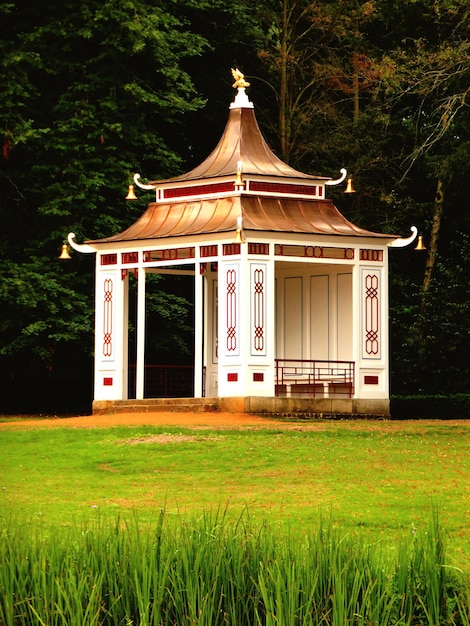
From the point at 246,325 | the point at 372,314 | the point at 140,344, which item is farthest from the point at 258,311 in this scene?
the point at 140,344

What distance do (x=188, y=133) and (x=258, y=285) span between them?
611 inches

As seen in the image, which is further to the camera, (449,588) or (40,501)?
(40,501)

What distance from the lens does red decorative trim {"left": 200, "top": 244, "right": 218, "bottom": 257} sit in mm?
32594

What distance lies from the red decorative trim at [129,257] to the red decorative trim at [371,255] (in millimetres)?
4981

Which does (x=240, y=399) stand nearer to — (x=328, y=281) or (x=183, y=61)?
(x=328, y=281)

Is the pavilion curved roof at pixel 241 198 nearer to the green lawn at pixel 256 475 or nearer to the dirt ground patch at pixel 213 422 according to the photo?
the dirt ground patch at pixel 213 422

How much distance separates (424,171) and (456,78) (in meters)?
6.32

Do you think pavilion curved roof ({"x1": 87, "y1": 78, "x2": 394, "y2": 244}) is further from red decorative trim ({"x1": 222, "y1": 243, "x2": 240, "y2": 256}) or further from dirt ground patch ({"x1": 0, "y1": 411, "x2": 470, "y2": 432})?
dirt ground patch ({"x1": 0, "y1": 411, "x2": 470, "y2": 432})

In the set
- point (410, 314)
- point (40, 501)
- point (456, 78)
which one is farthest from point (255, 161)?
point (40, 501)

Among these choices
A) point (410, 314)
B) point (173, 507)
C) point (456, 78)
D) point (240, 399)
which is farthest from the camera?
point (410, 314)

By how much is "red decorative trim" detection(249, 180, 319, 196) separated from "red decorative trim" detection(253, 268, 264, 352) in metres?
2.45

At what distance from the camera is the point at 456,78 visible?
121 ft

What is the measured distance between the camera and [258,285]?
32094 millimetres

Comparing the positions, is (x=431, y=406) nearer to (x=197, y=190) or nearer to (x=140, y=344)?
(x=140, y=344)
